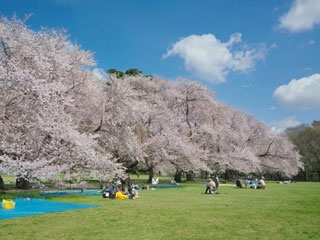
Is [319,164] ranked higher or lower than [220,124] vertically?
lower

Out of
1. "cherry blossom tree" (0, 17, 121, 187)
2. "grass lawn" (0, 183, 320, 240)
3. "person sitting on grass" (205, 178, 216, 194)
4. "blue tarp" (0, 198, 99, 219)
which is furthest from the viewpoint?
"person sitting on grass" (205, 178, 216, 194)

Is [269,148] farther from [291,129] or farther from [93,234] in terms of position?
[93,234]

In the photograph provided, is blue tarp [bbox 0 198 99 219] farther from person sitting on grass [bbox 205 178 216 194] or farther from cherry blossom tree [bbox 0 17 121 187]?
person sitting on grass [bbox 205 178 216 194]

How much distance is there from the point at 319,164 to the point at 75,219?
57.4 m

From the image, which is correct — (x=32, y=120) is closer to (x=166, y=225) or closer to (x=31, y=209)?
(x=31, y=209)

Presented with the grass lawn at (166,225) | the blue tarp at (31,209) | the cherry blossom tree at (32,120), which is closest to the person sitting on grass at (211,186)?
the cherry blossom tree at (32,120)

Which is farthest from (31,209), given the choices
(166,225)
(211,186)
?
(211,186)

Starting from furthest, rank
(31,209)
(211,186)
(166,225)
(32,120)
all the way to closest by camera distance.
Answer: (211,186)
(32,120)
(31,209)
(166,225)

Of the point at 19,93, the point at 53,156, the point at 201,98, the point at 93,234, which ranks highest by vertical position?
the point at 201,98

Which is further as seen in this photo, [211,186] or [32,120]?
[211,186]

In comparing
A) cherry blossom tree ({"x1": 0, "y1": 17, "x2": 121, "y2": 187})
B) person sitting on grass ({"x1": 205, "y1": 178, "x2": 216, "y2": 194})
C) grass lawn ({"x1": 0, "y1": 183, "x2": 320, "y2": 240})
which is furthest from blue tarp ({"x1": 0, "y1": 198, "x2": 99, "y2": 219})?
person sitting on grass ({"x1": 205, "y1": 178, "x2": 216, "y2": 194})

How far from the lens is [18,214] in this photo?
10.8m

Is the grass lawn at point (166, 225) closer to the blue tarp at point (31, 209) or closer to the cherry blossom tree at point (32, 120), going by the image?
the blue tarp at point (31, 209)

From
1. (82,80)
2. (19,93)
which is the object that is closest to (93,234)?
(19,93)
